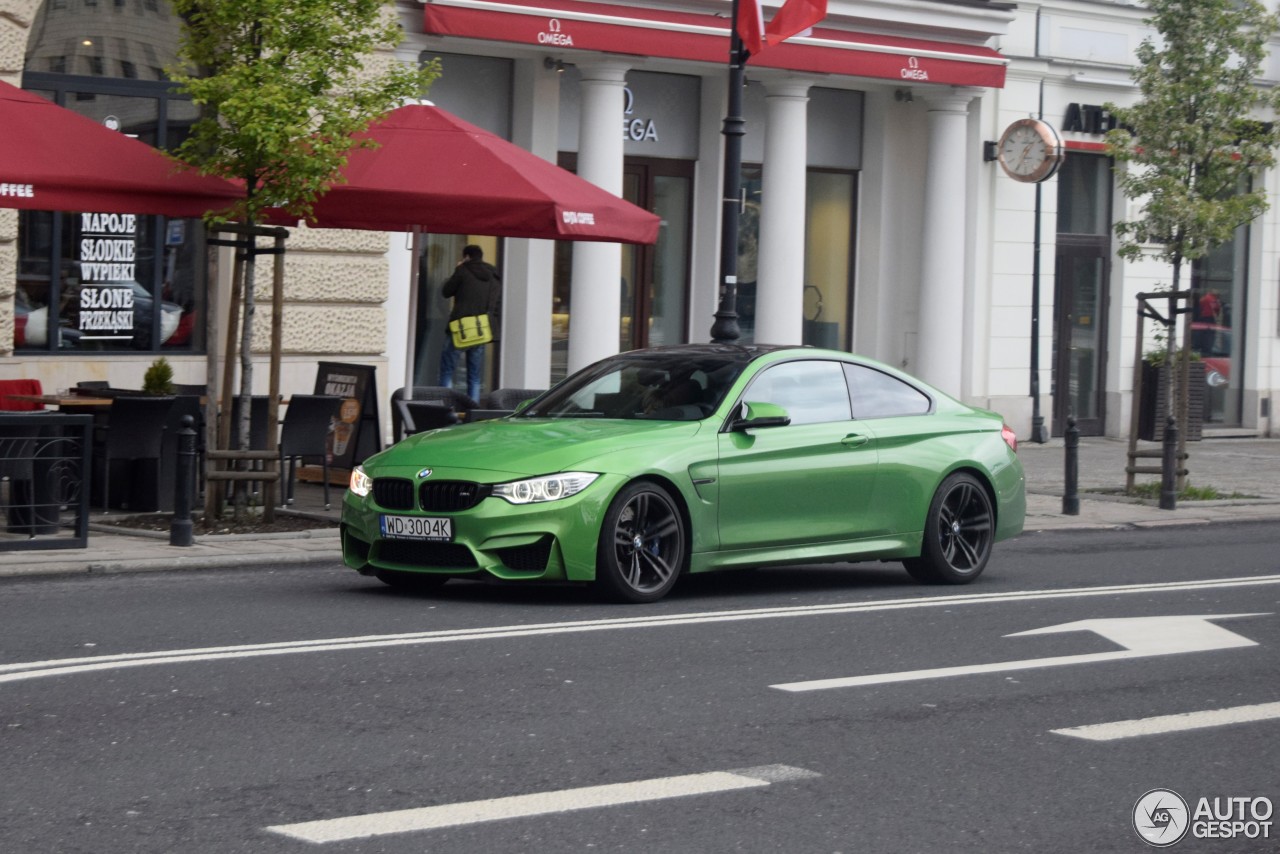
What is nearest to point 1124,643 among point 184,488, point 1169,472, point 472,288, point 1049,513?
point 184,488

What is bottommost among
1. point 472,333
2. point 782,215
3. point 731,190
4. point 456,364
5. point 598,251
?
point 456,364

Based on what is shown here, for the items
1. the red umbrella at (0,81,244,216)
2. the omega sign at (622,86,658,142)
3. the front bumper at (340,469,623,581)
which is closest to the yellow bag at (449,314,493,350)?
the red umbrella at (0,81,244,216)

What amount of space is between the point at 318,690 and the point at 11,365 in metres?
10.5

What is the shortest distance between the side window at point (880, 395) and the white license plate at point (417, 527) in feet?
9.06

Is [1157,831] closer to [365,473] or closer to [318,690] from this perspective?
[318,690]

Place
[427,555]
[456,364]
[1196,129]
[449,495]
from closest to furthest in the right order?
[449,495], [427,555], [1196,129], [456,364]

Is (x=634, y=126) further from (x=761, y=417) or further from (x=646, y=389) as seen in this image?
(x=761, y=417)

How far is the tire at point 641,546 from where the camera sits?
390 inches

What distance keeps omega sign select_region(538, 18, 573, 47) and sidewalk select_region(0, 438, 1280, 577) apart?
580 centimetres

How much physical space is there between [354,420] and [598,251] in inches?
221

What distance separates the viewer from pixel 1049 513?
17.1 meters

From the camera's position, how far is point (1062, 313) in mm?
26219

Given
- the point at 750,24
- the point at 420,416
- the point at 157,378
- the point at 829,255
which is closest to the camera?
the point at 157,378

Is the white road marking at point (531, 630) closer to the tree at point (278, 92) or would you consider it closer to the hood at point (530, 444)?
the hood at point (530, 444)
